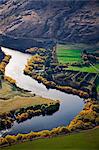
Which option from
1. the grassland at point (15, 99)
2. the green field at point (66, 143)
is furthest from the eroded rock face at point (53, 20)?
the green field at point (66, 143)

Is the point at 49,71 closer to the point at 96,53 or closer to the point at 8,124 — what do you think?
the point at 96,53

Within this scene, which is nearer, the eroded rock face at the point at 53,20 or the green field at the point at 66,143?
the green field at the point at 66,143

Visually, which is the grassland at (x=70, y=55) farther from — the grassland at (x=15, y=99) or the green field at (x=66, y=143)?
the green field at (x=66, y=143)

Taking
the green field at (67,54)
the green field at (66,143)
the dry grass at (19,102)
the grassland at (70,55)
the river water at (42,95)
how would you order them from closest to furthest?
the green field at (66,143) → the river water at (42,95) → the dry grass at (19,102) → the grassland at (70,55) → the green field at (67,54)

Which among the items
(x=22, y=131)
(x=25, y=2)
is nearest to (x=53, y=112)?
(x=22, y=131)

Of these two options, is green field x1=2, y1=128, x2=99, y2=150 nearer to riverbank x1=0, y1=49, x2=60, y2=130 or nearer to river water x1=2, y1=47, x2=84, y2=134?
river water x1=2, y1=47, x2=84, y2=134

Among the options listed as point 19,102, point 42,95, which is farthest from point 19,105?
point 42,95

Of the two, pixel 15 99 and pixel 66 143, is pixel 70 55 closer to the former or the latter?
pixel 15 99
